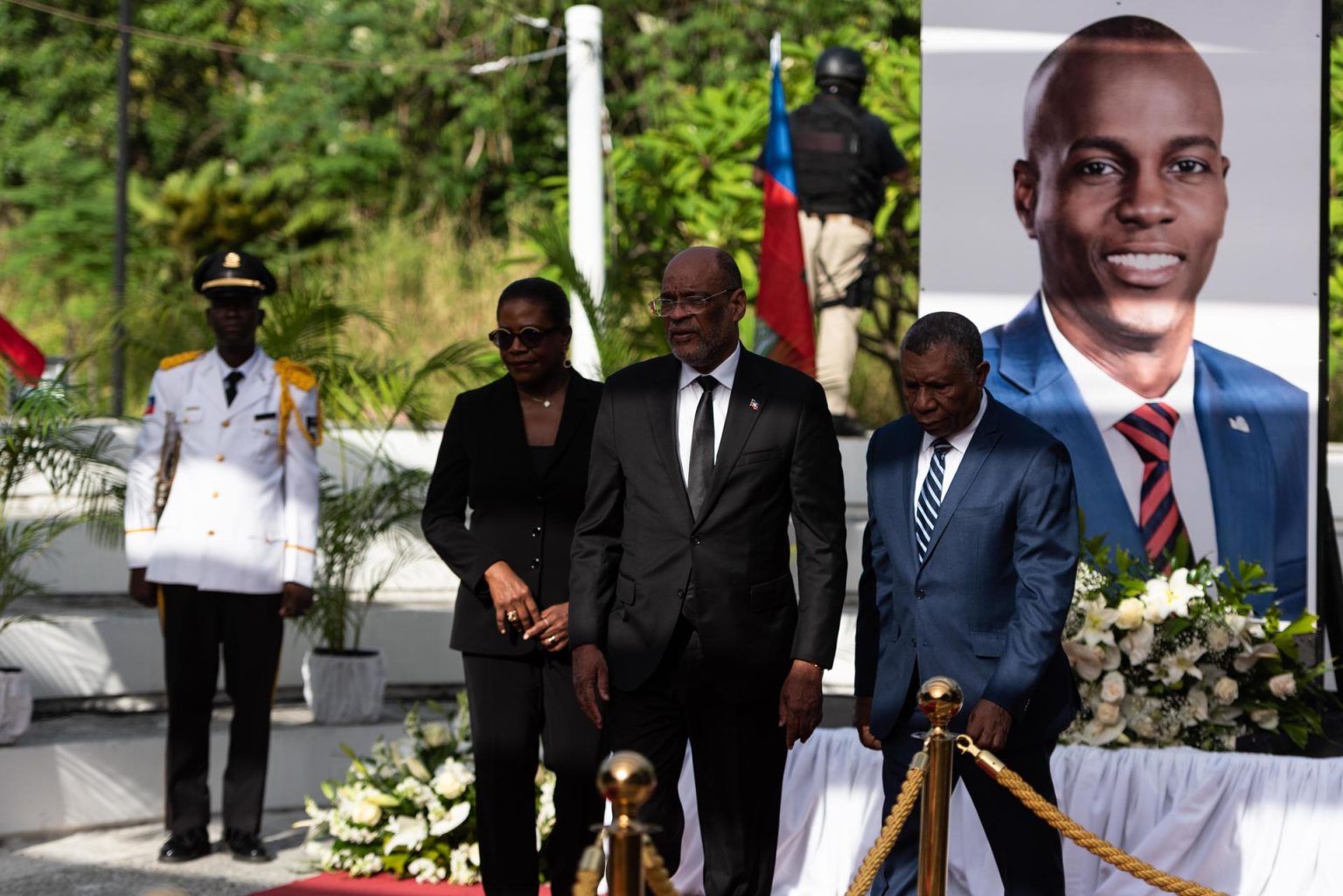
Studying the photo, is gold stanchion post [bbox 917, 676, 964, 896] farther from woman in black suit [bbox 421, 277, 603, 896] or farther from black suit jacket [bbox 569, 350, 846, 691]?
woman in black suit [bbox 421, 277, 603, 896]

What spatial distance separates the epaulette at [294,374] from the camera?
253 inches

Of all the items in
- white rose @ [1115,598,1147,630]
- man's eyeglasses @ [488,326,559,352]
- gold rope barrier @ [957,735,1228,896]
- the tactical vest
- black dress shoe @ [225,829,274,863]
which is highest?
the tactical vest

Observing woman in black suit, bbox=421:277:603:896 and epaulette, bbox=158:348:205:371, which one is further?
epaulette, bbox=158:348:205:371

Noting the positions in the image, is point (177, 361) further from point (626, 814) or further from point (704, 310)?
point (626, 814)

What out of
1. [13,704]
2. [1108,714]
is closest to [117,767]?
[13,704]

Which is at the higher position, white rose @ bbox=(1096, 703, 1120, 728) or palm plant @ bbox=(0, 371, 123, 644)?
palm plant @ bbox=(0, 371, 123, 644)

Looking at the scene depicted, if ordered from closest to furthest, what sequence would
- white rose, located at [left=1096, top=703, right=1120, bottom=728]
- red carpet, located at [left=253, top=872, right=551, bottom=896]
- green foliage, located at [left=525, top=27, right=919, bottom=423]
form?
1. white rose, located at [left=1096, top=703, right=1120, bottom=728]
2. red carpet, located at [left=253, top=872, right=551, bottom=896]
3. green foliage, located at [left=525, top=27, right=919, bottom=423]

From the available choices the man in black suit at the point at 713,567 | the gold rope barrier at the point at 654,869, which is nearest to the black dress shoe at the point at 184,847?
the man in black suit at the point at 713,567

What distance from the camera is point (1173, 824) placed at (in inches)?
218

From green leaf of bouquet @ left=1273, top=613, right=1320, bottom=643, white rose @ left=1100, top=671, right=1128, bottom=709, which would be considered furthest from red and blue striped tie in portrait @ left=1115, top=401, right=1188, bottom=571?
white rose @ left=1100, top=671, right=1128, bottom=709

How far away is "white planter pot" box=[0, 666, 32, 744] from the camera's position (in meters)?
6.77

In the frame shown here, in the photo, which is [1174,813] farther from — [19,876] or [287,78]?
[287,78]

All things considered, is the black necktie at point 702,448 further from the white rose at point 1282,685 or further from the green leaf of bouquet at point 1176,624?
the white rose at point 1282,685

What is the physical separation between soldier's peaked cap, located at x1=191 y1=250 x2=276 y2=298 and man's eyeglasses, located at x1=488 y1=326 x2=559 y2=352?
5.42 feet
